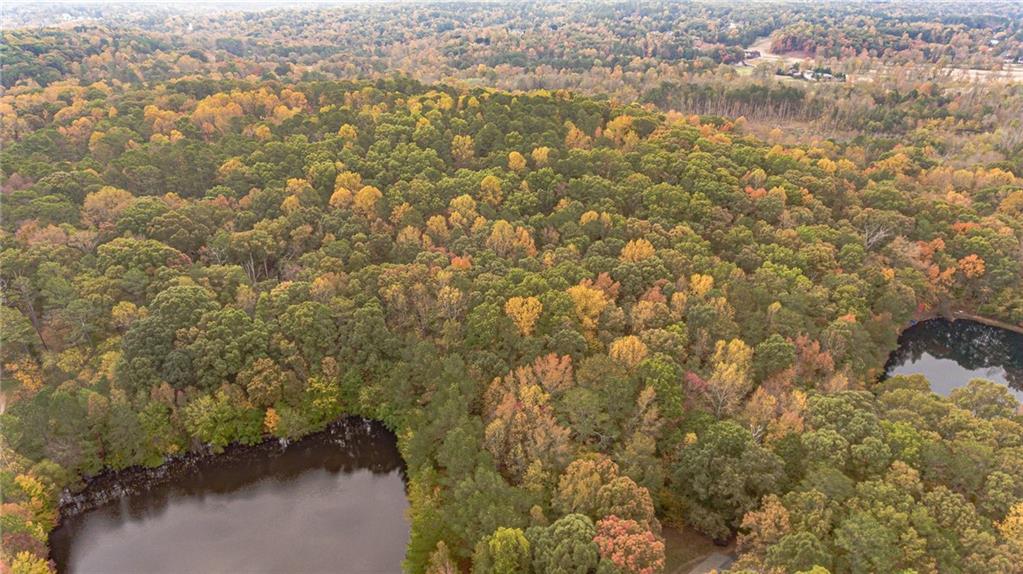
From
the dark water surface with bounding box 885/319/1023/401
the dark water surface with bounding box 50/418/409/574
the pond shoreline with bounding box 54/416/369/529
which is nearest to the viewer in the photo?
the dark water surface with bounding box 50/418/409/574

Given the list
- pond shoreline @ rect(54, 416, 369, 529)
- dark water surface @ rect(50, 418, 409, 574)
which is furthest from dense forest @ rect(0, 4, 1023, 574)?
dark water surface @ rect(50, 418, 409, 574)

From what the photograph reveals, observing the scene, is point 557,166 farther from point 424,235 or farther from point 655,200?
point 424,235

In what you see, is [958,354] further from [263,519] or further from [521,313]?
[263,519]

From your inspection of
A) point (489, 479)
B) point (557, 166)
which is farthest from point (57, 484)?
point (557, 166)

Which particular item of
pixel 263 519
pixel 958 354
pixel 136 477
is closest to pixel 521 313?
pixel 263 519

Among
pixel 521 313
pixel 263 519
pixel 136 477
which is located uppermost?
pixel 521 313

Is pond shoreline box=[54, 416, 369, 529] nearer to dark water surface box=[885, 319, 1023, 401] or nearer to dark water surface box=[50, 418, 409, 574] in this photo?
dark water surface box=[50, 418, 409, 574]

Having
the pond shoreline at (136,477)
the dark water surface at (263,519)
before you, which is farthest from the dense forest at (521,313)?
the dark water surface at (263,519)
